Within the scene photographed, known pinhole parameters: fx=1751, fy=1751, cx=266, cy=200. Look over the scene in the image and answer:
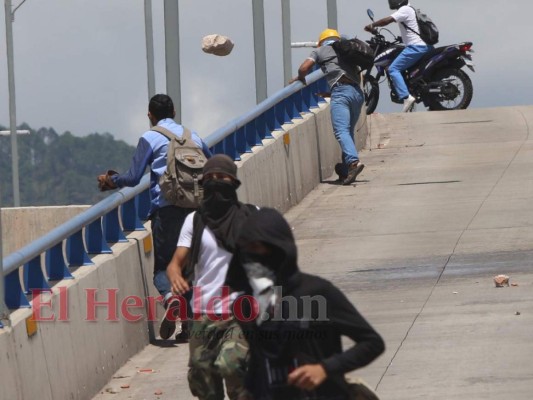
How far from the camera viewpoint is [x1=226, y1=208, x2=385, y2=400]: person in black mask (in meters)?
6.49

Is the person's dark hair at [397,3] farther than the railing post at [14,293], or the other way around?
the person's dark hair at [397,3]

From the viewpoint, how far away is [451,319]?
1236 cm

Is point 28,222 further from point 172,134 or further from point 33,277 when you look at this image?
point 33,277

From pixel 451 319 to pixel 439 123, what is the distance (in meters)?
13.4

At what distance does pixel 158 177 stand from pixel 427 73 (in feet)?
44.6

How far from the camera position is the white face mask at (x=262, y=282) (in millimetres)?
6527

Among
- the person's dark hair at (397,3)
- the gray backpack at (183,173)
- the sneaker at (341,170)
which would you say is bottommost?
the sneaker at (341,170)

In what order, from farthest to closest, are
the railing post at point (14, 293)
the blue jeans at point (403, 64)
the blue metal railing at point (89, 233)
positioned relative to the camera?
1. the blue jeans at point (403, 64)
2. the blue metal railing at point (89, 233)
3. the railing post at point (14, 293)

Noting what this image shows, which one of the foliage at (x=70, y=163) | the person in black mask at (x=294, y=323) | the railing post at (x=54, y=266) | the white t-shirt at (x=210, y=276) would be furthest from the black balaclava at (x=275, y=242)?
the foliage at (x=70, y=163)

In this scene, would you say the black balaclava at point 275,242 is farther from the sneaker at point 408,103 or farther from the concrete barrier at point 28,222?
the concrete barrier at point 28,222

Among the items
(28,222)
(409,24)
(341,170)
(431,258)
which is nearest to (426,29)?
(409,24)

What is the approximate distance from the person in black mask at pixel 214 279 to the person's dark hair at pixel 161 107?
10.4 ft

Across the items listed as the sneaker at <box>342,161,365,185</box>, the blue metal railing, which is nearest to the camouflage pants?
the blue metal railing

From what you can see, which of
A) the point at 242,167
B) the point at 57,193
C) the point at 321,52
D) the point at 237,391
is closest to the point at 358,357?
A: the point at 237,391
